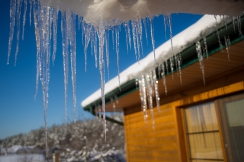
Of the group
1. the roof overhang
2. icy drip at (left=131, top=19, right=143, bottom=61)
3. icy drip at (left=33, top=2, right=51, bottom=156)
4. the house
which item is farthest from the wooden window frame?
icy drip at (left=33, top=2, right=51, bottom=156)

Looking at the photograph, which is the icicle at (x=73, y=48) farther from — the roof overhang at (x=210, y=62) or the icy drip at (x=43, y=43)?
the roof overhang at (x=210, y=62)

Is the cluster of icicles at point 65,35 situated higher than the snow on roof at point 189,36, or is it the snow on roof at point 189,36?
the snow on roof at point 189,36

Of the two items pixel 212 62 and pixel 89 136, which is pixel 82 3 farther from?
pixel 89 136

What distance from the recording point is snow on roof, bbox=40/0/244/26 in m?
1.31

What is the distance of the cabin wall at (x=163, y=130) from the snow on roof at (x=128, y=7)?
79.2 inches

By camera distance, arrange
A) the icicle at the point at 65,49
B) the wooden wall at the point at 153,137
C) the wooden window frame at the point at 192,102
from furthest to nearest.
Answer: the wooden wall at the point at 153,137 < the wooden window frame at the point at 192,102 < the icicle at the point at 65,49

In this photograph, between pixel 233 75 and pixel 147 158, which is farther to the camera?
pixel 147 158

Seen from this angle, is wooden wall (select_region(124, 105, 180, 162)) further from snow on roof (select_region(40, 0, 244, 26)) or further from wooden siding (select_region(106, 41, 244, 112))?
snow on roof (select_region(40, 0, 244, 26))

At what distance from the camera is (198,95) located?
381 centimetres

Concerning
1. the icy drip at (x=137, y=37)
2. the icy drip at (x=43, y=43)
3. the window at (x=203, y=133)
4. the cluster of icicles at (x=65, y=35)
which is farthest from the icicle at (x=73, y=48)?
the window at (x=203, y=133)

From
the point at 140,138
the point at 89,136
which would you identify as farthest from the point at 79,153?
the point at 140,138

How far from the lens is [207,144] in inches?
147

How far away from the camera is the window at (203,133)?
3598 millimetres

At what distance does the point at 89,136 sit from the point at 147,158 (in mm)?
15179
